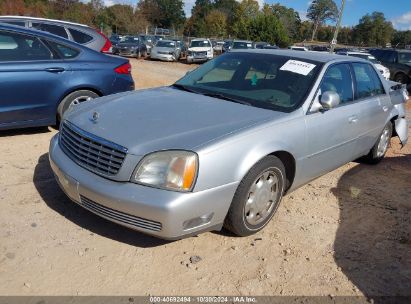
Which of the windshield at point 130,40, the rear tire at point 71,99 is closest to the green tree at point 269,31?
the windshield at point 130,40

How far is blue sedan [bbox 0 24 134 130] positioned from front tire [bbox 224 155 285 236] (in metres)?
3.31

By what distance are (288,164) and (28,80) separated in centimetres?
353

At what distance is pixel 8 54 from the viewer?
527 centimetres

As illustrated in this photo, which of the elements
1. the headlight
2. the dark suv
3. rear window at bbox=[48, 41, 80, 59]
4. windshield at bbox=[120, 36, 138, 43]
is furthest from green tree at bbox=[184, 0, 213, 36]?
the headlight

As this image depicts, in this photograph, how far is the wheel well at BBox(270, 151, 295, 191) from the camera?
362cm

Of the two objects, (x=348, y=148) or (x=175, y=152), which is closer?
(x=175, y=152)

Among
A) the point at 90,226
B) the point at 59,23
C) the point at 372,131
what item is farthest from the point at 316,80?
the point at 59,23

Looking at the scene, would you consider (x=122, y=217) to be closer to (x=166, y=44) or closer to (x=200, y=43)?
(x=200, y=43)

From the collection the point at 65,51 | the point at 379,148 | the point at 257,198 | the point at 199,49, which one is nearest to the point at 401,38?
the point at 199,49

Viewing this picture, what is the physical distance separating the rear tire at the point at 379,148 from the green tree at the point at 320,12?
89.6 metres

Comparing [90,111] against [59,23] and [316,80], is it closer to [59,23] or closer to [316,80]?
[316,80]

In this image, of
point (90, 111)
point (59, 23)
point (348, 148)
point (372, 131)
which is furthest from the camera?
point (59, 23)

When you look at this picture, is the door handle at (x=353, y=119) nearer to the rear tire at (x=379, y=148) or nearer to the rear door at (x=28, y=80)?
the rear tire at (x=379, y=148)

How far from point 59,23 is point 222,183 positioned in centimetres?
729
